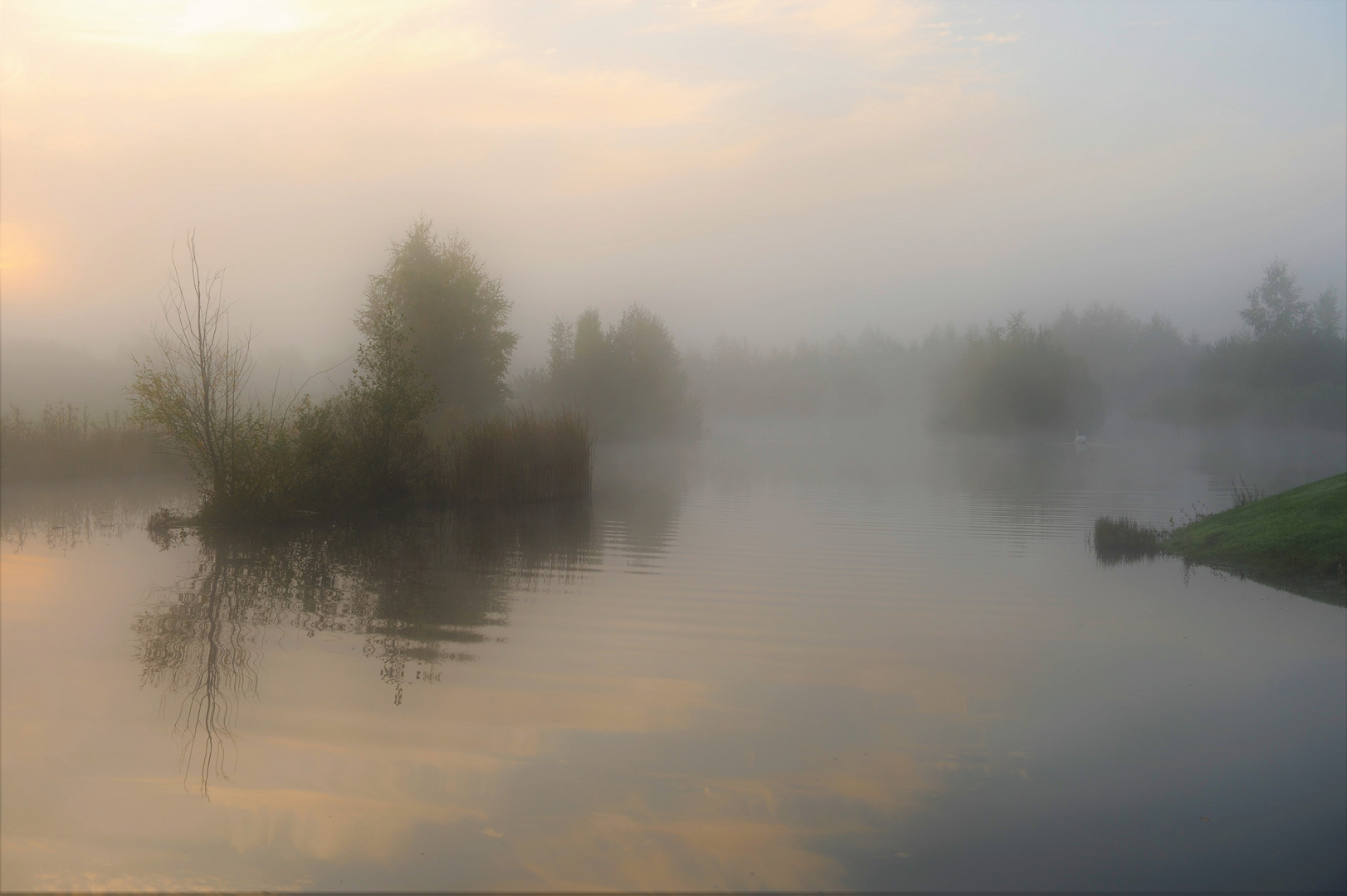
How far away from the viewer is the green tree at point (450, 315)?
1389 inches

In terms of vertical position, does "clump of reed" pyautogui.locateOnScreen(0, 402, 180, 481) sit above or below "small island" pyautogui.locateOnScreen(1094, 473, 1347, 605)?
above

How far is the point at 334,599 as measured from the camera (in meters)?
8.20

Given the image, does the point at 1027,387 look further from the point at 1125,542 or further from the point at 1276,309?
the point at 1125,542

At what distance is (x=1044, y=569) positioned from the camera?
10.2 metres

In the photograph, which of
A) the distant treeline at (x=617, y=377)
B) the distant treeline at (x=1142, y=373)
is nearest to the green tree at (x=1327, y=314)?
the distant treeline at (x=1142, y=373)

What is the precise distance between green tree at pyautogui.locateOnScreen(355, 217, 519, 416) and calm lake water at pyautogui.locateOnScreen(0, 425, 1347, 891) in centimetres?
2519

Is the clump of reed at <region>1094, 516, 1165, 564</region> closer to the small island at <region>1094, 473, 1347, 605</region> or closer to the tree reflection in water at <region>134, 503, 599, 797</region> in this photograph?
the small island at <region>1094, 473, 1347, 605</region>

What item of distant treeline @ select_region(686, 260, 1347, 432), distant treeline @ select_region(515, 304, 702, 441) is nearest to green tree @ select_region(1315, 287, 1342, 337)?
distant treeline @ select_region(686, 260, 1347, 432)

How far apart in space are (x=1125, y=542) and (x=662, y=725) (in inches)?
373

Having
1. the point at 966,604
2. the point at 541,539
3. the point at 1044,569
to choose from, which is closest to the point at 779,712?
the point at 966,604

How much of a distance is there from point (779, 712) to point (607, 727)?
103cm

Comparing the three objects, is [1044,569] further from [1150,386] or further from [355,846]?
[1150,386]

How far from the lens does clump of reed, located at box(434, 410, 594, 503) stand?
59.4 ft

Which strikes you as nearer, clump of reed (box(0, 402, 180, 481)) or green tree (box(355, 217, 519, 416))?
clump of reed (box(0, 402, 180, 481))
